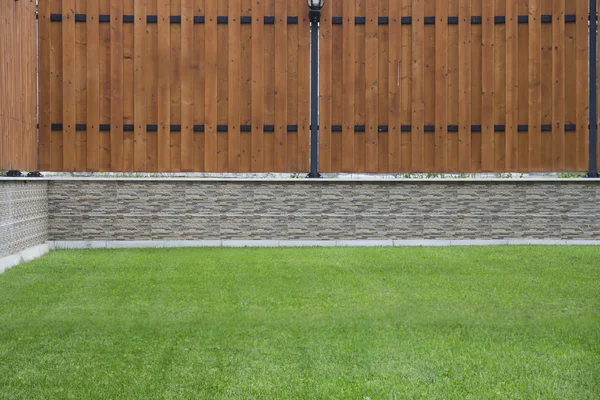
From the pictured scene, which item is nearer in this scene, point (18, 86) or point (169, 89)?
point (18, 86)

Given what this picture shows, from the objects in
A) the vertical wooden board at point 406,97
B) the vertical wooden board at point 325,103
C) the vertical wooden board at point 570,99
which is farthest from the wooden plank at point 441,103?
the vertical wooden board at point 570,99

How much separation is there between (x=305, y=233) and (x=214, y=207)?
1.48 metres

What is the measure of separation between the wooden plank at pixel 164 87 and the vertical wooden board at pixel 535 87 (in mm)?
5269

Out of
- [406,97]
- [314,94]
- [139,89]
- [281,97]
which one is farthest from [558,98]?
[139,89]

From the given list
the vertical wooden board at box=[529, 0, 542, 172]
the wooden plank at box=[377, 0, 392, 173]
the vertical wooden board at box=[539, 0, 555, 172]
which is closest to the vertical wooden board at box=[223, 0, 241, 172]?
the wooden plank at box=[377, 0, 392, 173]

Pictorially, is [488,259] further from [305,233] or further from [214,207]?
[214,207]

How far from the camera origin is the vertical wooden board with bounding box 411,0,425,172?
1291cm

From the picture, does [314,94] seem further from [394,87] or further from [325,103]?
[394,87]

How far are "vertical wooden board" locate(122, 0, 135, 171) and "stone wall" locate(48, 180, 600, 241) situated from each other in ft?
2.01

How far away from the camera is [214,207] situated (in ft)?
41.0

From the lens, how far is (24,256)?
10.5 metres

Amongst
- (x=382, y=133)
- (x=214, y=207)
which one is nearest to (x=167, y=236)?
(x=214, y=207)

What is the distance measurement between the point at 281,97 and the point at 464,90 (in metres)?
2.97

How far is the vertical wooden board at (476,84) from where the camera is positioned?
1295 cm
